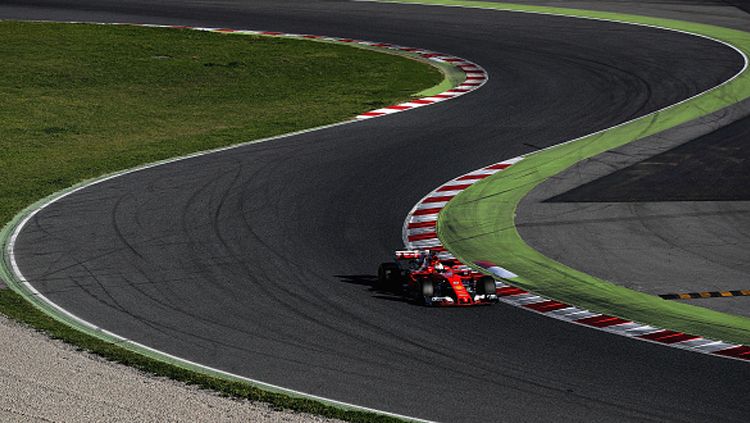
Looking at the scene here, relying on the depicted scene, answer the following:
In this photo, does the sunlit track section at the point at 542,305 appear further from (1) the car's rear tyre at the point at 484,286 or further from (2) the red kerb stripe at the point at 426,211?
(1) the car's rear tyre at the point at 484,286

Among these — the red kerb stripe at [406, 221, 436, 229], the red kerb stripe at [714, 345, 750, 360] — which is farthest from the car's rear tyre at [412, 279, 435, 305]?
the red kerb stripe at [406, 221, 436, 229]

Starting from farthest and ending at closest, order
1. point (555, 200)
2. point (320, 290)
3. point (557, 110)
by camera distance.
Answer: point (557, 110)
point (555, 200)
point (320, 290)

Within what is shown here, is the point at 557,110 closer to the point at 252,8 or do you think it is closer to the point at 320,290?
the point at 320,290

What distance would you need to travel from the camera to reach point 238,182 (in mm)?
28250

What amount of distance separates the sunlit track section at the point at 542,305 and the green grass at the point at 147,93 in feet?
23.5

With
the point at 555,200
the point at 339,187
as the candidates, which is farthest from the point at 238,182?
the point at 555,200

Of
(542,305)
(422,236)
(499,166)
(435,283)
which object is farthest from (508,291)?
(499,166)

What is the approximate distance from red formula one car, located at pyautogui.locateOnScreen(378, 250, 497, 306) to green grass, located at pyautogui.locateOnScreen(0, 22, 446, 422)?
5665 millimetres

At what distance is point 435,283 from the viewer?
20703mm

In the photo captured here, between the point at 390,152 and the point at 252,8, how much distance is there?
22318 mm

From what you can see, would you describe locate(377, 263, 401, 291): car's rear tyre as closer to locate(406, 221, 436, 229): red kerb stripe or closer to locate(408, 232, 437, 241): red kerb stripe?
locate(408, 232, 437, 241): red kerb stripe

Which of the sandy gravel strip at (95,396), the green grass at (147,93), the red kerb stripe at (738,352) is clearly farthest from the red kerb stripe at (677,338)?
the green grass at (147,93)

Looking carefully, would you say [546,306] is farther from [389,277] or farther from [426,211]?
[426,211]

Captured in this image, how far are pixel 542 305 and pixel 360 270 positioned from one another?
3.40 metres
